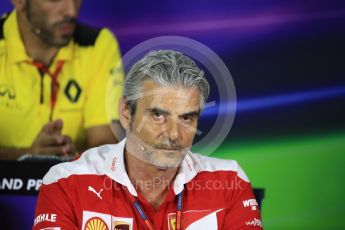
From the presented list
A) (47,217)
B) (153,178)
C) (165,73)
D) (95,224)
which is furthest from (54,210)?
(165,73)

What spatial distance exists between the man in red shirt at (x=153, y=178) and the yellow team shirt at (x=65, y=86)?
1.05 meters

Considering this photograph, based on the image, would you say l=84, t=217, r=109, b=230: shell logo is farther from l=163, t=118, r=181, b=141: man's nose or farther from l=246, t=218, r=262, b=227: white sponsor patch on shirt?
l=246, t=218, r=262, b=227: white sponsor patch on shirt

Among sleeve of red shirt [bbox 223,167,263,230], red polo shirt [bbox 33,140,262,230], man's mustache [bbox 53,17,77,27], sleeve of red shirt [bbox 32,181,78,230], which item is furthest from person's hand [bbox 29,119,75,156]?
sleeve of red shirt [bbox 223,167,263,230]

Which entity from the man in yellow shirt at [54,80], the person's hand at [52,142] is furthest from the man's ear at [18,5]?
the person's hand at [52,142]

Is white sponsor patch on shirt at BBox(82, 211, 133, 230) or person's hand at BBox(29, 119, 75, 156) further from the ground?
person's hand at BBox(29, 119, 75, 156)

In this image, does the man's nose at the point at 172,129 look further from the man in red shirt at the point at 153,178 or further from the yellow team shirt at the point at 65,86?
the yellow team shirt at the point at 65,86

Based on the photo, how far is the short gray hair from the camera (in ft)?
7.43

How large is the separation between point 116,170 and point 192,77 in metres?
0.42

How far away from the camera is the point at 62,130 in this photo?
350cm

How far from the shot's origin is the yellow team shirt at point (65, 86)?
11.3 ft

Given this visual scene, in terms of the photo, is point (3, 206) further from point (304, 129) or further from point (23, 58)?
point (304, 129)

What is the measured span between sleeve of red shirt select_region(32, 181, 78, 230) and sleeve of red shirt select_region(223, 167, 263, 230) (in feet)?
1.74

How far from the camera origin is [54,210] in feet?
7.38

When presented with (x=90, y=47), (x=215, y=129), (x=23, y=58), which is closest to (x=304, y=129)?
(x=215, y=129)
